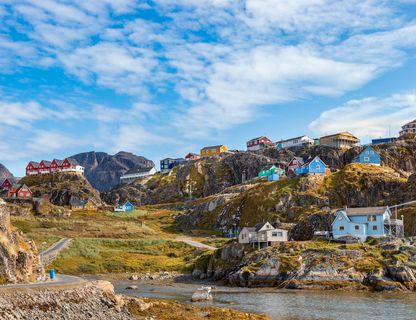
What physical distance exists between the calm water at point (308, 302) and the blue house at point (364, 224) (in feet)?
93.6

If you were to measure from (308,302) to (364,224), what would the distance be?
41247 millimetres

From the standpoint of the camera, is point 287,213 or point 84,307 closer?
point 84,307

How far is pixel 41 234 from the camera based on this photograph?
127 m

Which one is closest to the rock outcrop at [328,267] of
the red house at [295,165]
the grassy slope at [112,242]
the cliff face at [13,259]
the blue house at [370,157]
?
the grassy slope at [112,242]

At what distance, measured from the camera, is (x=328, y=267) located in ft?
267

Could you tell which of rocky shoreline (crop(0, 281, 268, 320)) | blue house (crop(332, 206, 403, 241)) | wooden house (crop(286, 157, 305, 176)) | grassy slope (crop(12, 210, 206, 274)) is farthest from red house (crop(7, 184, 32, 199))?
rocky shoreline (crop(0, 281, 268, 320))

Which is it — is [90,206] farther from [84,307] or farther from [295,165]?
[84,307]

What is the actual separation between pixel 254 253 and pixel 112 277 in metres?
27.3

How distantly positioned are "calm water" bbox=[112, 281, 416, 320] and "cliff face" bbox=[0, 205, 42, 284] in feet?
76.4

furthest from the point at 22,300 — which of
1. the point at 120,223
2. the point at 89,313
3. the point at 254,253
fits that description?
the point at 120,223

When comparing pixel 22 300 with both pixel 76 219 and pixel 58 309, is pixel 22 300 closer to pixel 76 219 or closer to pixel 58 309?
pixel 58 309

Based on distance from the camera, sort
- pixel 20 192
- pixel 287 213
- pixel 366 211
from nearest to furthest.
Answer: pixel 366 211, pixel 287 213, pixel 20 192

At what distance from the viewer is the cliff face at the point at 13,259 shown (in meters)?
44.1

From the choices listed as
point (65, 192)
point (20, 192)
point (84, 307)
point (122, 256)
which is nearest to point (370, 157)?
point (122, 256)
